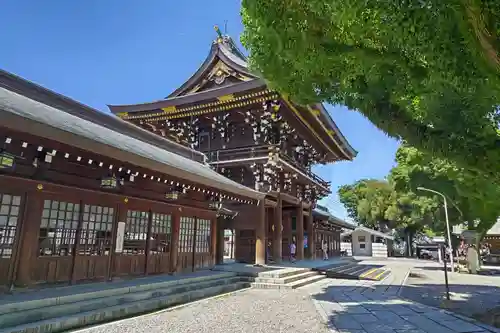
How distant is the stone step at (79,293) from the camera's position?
5.79 metres

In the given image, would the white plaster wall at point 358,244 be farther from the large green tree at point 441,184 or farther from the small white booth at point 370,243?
the large green tree at point 441,184

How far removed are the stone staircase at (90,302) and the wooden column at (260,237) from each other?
5.56 m

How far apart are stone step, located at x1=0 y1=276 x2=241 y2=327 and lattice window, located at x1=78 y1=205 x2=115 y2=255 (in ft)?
5.76

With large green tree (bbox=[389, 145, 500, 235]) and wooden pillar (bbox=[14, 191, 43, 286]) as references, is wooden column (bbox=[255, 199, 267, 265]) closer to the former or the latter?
large green tree (bbox=[389, 145, 500, 235])

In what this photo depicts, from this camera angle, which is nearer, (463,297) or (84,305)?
(84,305)

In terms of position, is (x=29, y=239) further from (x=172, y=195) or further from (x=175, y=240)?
(x=175, y=240)

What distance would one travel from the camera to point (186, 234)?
12.7m

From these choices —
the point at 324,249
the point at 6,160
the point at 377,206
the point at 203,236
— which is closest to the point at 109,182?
the point at 6,160

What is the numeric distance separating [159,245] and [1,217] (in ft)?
16.9

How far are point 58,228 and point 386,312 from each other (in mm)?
8542

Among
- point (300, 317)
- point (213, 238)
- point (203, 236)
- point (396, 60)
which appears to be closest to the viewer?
point (396, 60)

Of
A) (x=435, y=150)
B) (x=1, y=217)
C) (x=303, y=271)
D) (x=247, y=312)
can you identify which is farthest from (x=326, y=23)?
(x=303, y=271)

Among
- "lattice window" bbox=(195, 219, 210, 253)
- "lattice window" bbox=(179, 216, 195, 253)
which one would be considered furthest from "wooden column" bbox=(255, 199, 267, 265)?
"lattice window" bbox=(179, 216, 195, 253)

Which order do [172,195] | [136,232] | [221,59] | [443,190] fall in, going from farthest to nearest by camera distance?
1. [221,59]
2. [443,190]
3. [172,195]
4. [136,232]
